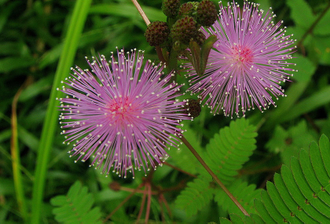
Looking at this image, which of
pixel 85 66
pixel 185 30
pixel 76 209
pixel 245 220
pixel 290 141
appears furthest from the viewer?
pixel 85 66

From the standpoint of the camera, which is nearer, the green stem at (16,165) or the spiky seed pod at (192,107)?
the spiky seed pod at (192,107)

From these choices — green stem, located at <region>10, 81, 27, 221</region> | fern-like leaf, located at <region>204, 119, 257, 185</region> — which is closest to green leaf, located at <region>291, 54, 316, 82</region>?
fern-like leaf, located at <region>204, 119, 257, 185</region>

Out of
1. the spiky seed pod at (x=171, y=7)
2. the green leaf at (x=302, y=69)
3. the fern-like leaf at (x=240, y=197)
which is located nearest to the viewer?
the spiky seed pod at (x=171, y=7)

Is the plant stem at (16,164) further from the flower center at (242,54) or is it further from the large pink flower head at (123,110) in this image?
the flower center at (242,54)

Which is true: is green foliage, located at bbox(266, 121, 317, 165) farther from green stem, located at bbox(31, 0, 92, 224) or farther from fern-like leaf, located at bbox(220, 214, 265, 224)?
green stem, located at bbox(31, 0, 92, 224)

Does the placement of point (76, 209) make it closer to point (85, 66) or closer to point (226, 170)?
point (226, 170)

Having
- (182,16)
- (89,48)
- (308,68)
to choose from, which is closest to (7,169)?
(89,48)

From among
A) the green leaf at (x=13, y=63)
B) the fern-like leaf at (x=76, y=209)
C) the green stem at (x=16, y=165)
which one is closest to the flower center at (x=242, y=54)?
the fern-like leaf at (x=76, y=209)

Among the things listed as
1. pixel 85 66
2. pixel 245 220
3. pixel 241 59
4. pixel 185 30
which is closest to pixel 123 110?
pixel 185 30
